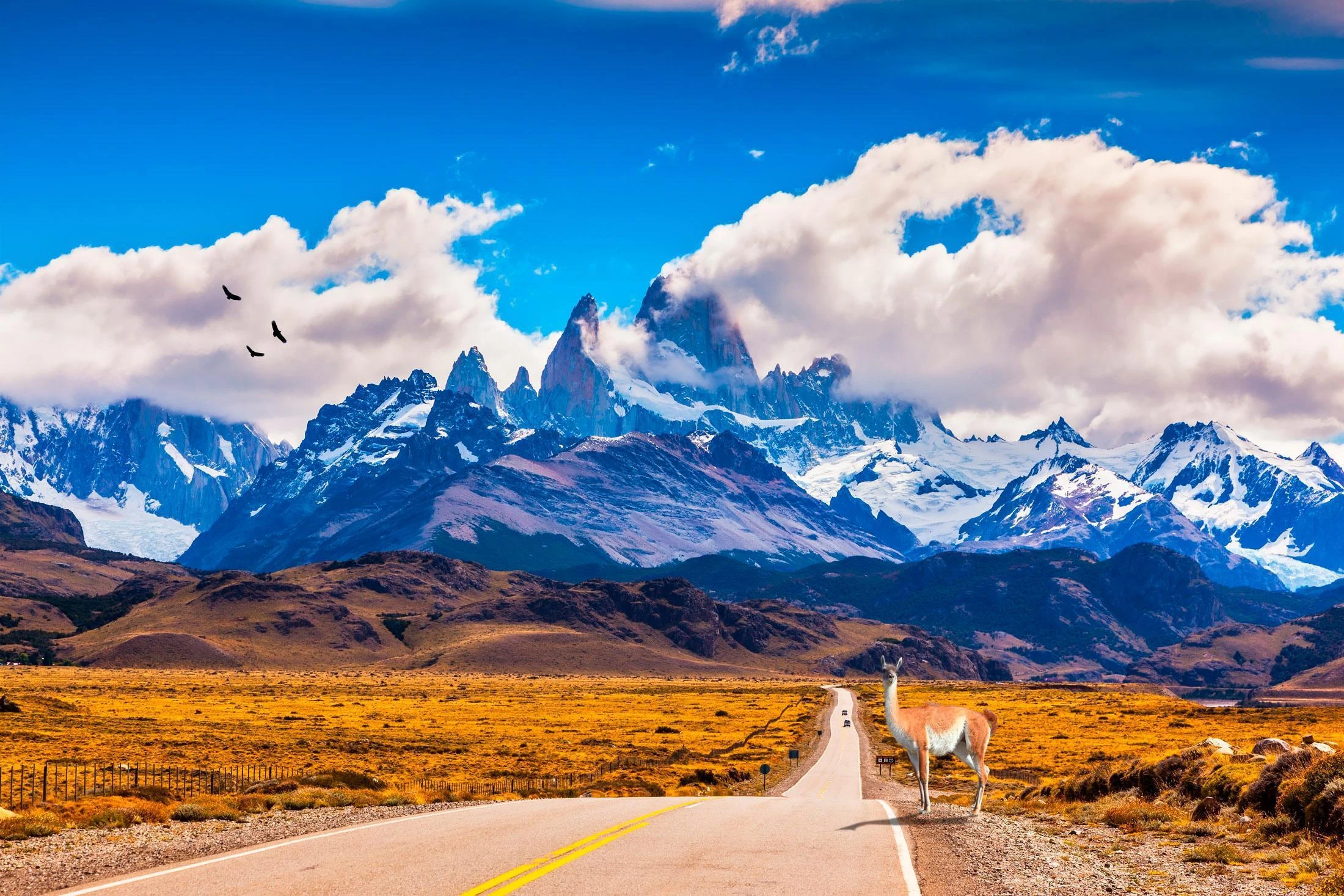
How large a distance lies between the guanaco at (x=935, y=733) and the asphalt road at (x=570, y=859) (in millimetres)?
1873

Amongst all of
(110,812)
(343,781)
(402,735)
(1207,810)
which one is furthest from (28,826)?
(402,735)

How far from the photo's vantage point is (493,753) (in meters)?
101

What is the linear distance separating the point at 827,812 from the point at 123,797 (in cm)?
2105

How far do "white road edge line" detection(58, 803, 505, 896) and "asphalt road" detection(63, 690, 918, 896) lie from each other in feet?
0.22

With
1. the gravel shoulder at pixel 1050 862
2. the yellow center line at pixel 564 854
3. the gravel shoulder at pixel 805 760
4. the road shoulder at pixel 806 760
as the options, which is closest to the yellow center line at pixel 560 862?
the yellow center line at pixel 564 854

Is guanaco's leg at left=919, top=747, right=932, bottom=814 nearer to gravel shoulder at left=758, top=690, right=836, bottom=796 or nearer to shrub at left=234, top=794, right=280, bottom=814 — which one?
shrub at left=234, top=794, right=280, bottom=814

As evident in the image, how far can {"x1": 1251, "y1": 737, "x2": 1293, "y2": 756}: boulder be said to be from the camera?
38875 mm

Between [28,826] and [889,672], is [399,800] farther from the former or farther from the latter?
[889,672]

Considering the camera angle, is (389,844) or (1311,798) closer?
(389,844)

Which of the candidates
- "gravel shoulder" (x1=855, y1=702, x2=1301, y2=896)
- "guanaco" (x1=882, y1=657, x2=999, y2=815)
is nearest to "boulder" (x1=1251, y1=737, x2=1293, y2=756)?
"gravel shoulder" (x1=855, y1=702, x2=1301, y2=896)

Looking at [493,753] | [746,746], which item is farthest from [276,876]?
A: [746,746]

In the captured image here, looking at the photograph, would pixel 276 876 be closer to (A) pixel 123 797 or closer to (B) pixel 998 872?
(B) pixel 998 872

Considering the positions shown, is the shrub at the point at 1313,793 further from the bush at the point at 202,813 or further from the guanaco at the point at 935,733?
the bush at the point at 202,813

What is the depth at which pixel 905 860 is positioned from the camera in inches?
941
